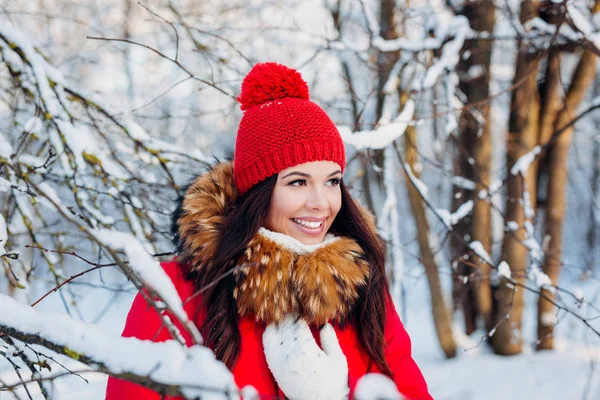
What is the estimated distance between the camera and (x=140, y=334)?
1726 mm

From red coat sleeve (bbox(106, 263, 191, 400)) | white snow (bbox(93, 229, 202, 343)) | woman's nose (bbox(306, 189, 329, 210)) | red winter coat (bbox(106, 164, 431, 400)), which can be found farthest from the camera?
woman's nose (bbox(306, 189, 329, 210))

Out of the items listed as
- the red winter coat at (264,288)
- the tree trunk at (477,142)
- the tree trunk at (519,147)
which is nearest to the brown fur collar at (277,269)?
the red winter coat at (264,288)

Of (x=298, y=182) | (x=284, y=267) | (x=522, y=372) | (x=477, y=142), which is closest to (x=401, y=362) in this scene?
(x=284, y=267)

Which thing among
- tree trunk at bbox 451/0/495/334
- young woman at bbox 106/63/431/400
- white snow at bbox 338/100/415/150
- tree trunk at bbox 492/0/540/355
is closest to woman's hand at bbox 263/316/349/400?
young woman at bbox 106/63/431/400

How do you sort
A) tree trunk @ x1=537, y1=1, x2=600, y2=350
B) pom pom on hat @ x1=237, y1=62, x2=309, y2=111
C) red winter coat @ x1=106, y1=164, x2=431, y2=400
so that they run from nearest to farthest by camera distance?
red winter coat @ x1=106, y1=164, x2=431, y2=400 < pom pom on hat @ x1=237, y1=62, x2=309, y2=111 < tree trunk @ x1=537, y1=1, x2=600, y2=350

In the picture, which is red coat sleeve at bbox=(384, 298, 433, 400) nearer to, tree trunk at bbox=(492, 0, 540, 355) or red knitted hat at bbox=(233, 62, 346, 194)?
red knitted hat at bbox=(233, 62, 346, 194)

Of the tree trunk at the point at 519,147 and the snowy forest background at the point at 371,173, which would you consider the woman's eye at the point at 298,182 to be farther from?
the tree trunk at the point at 519,147

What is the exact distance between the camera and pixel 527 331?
667 centimetres

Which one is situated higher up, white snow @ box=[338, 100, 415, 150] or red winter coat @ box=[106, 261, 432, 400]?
white snow @ box=[338, 100, 415, 150]

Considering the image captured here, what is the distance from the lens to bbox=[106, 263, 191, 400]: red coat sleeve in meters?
1.64

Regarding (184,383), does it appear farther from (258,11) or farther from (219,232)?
(258,11)

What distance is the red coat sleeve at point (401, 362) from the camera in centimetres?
199

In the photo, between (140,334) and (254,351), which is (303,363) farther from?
(140,334)

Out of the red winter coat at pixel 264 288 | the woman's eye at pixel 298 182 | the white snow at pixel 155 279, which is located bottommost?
the red winter coat at pixel 264 288
